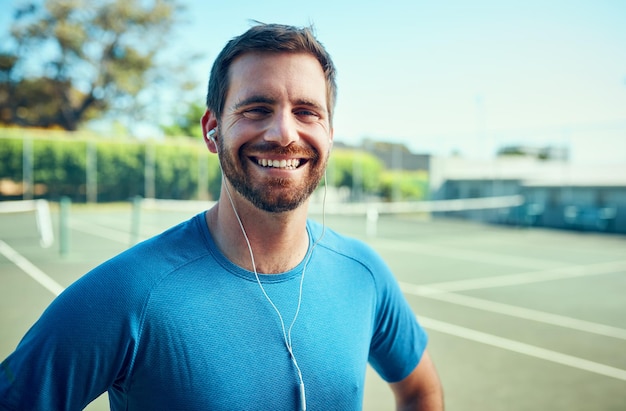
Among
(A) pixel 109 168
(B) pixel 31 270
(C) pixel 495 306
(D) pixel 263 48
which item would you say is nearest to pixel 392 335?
(D) pixel 263 48

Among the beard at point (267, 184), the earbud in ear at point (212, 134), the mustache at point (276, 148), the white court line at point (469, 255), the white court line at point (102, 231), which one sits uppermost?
the earbud in ear at point (212, 134)

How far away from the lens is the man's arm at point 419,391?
187cm

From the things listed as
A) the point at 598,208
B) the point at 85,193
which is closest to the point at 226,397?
the point at 598,208

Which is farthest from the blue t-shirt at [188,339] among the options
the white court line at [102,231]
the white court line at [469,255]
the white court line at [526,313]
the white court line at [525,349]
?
the white court line at [102,231]

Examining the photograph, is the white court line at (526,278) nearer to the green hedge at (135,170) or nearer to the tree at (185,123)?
the green hedge at (135,170)

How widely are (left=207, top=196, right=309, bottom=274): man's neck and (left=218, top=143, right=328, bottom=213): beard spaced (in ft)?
0.11

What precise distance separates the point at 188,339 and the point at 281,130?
0.59 m

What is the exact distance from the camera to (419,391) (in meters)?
1.89

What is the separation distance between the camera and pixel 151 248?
4.75 ft

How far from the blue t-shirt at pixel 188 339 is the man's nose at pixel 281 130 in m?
0.33

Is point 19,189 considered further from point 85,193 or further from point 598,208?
point 598,208

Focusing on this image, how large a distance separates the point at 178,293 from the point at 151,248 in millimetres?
155

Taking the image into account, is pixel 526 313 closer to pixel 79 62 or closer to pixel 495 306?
pixel 495 306

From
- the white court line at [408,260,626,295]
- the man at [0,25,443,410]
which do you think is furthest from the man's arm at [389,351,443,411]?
the white court line at [408,260,626,295]
